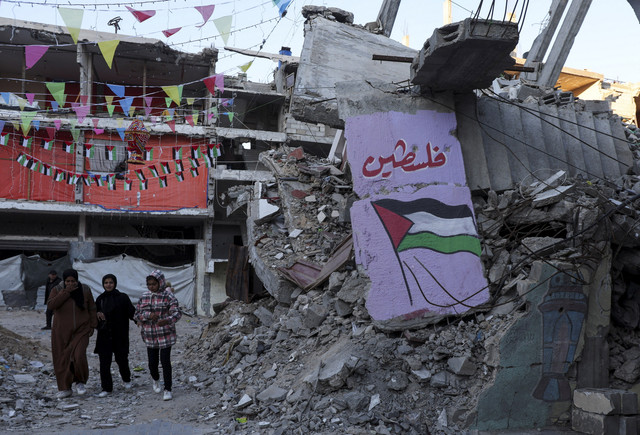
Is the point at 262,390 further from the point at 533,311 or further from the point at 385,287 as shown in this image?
the point at 533,311

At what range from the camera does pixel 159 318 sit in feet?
20.2

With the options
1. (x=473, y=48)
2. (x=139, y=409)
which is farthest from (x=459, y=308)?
(x=139, y=409)

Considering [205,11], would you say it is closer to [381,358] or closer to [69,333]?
[69,333]

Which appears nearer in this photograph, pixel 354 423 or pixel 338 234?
pixel 354 423

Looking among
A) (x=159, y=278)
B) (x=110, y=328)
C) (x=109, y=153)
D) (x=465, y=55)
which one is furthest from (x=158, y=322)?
(x=109, y=153)

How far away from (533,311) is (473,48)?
265 cm

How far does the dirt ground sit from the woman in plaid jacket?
0.37 meters

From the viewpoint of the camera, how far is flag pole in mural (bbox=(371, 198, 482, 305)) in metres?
5.61

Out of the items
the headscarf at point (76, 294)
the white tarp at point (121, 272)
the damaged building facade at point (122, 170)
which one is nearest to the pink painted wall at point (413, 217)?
the headscarf at point (76, 294)

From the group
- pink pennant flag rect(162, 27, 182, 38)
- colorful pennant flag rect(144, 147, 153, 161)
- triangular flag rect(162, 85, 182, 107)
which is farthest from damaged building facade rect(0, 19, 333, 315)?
pink pennant flag rect(162, 27, 182, 38)

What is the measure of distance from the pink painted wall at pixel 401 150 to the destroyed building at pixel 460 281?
0.02m

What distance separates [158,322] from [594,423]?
4.67 m

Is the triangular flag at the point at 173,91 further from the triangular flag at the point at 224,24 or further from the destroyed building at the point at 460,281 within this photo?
the destroyed building at the point at 460,281

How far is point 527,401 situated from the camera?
192 inches
